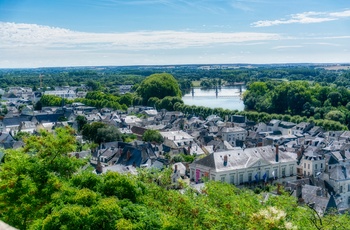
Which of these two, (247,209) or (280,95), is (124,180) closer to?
(247,209)

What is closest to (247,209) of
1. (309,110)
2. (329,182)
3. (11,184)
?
→ (11,184)

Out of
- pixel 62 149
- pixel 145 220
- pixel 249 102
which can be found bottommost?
pixel 249 102

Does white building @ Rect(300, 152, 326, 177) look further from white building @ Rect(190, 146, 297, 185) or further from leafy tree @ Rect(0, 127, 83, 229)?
leafy tree @ Rect(0, 127, 83, 229)

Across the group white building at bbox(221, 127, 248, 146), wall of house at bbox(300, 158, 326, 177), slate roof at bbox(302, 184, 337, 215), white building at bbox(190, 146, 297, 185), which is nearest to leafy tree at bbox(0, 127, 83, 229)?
slate roof at bbox(302, 184, 337, 215)

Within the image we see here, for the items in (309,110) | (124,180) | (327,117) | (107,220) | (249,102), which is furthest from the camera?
(249,102)

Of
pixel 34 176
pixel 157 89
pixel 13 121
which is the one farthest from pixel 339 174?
pixel 157 89

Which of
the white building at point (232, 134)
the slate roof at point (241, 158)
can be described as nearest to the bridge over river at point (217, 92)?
the white building at point (232, 134)

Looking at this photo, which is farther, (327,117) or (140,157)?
(327,117)

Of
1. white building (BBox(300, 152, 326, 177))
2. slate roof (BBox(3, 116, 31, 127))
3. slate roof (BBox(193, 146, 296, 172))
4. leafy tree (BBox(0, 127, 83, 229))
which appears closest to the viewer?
leafy tree (BBox(0, 127, 83, 229))

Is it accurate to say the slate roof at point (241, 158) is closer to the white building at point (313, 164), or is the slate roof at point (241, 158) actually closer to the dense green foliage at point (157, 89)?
Answer: the white building at point (313, 164)
